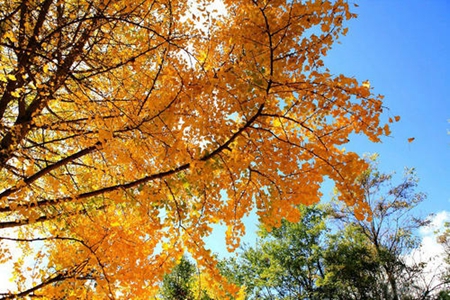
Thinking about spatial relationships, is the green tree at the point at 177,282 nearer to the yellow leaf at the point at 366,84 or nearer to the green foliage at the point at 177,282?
the green foliage at the point at 177,282

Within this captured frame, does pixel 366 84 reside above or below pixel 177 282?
below

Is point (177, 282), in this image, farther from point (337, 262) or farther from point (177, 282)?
point (337, 262)

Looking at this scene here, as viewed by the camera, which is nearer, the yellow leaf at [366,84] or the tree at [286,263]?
the yellow leaf at [366,84]

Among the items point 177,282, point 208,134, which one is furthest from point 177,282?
point 208,134

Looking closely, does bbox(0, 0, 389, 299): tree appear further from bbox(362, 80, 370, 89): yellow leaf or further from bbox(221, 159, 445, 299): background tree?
bbox(221, 159, 445, 299): background tree

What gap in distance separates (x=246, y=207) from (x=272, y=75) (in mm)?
1381

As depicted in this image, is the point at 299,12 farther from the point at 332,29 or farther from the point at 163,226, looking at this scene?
the point at 163,226

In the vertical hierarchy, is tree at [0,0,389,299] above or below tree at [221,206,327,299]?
below

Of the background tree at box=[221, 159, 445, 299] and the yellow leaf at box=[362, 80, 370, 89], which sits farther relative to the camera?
the background tree at box=[221, 159, 445, 299]

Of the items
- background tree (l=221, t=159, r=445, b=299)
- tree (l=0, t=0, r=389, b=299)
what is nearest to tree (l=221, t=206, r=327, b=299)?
background tree (l=221, t=159, r=445, b=299)

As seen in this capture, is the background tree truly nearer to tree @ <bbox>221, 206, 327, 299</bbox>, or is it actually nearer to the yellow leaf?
tree @ <bbox>221, 206, 327, 299</bbox>

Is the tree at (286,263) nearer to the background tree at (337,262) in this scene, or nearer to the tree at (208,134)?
the background tree at (337,262)

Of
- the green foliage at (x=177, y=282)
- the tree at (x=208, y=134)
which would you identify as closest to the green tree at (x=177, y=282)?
the green foliage at (x=177, y=282)

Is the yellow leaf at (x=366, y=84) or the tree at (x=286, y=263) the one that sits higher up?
the tree at (x=286, y=263)
